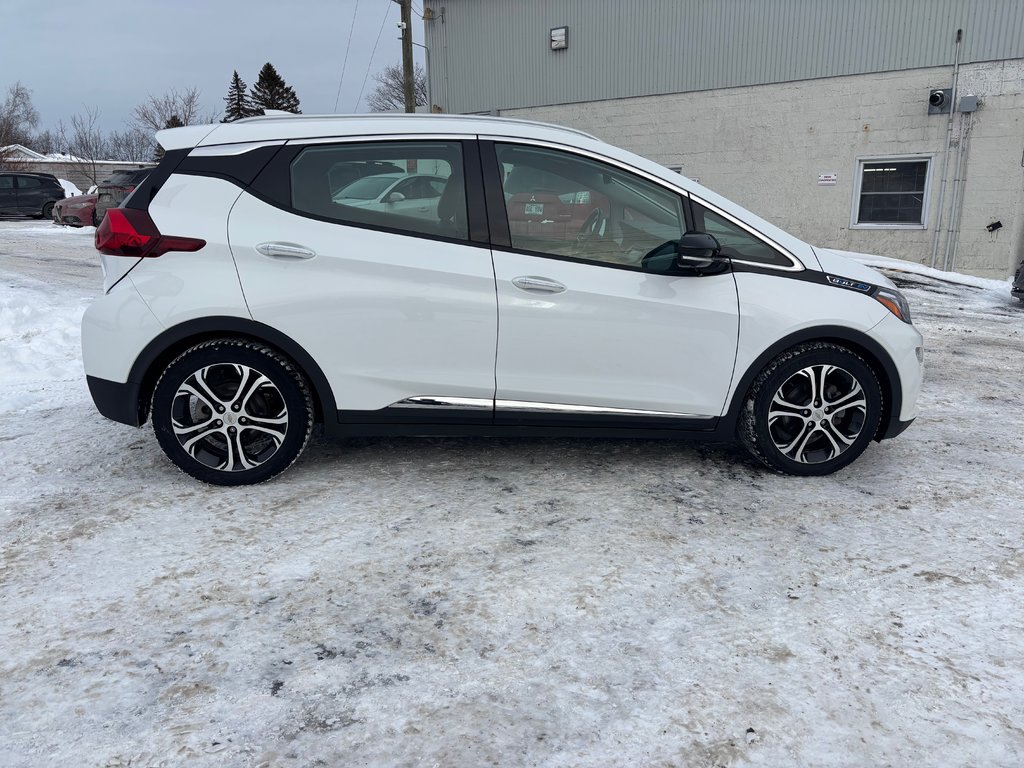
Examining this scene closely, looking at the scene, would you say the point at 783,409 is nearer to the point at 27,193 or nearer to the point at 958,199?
the point at 958,199

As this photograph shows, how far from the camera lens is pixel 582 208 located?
3738 millimetres

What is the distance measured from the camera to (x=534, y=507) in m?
3.62

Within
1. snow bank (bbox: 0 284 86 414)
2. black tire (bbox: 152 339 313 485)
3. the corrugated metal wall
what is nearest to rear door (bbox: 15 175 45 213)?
the corrugated metal wall

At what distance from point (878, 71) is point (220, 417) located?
1589cm

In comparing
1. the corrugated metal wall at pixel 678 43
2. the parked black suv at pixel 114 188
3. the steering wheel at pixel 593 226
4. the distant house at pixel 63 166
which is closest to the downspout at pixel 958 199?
the corrugated metal wall at pixel 678 43

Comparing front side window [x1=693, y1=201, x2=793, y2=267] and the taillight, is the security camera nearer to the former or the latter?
front side window [x1=693, y1=201, x2=793, y2=267]

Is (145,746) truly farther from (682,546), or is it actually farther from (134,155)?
(134,155)

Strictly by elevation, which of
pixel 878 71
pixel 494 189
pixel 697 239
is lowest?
pixel 697 239

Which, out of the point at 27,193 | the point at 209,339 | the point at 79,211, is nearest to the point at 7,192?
the point at 27,193

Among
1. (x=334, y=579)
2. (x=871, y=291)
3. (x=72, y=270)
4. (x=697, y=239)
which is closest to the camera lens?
(x=334, y=579)

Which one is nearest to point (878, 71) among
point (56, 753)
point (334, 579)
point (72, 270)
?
point (72, 270)

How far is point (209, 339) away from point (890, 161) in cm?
1580

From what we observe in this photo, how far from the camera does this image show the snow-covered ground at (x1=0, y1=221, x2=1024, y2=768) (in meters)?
2.13

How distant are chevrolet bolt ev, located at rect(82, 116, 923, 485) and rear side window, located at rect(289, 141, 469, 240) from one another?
0.01 m
